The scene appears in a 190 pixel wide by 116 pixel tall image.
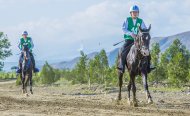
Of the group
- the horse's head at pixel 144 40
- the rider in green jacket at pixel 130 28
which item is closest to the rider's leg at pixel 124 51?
the rider in green jacket at pixel 130 28

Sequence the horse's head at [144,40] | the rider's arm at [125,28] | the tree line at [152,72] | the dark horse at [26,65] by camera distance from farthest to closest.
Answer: the tree line at [152,72], the dark horse at [26,65], the rider's arm at [125,28], the horse's head at [144,40]

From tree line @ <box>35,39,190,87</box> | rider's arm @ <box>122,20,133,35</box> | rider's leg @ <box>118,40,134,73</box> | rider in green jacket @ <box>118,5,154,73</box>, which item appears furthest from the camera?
tree line @ <box>35,39,190,87</box>

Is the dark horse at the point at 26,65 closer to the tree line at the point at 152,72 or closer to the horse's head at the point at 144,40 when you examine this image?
the horse's head at the point at 144,40

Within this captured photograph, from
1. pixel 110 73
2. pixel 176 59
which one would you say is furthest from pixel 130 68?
pixel 110 73

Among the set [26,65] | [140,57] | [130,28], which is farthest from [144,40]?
[26,65]

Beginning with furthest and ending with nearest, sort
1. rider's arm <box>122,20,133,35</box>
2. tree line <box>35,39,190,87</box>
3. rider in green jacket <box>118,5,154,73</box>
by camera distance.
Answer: tree line <box>35,39,190,87</box>
rider's arm <box>122,20,133,35</box>
rider in green jacket <box>118,5,154,73</box>

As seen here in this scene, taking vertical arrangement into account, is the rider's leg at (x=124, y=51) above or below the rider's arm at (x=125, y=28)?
below

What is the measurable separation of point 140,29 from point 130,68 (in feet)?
6.10

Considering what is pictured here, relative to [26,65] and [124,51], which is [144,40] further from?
[26,65]

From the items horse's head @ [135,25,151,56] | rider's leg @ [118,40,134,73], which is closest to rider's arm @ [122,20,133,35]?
rider's leg @ [118,40,134,73]

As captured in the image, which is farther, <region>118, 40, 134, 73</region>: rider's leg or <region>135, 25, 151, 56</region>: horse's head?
<region>118, 40, 134, 73</region>: rider's leg

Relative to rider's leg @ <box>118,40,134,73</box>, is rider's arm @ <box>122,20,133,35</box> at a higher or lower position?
higher

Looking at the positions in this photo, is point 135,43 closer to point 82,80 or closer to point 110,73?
point 110,73

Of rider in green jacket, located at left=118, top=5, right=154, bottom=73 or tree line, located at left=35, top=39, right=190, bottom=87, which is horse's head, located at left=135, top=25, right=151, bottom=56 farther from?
tree line, located at left=35, top=39, right=190, bottom=87
